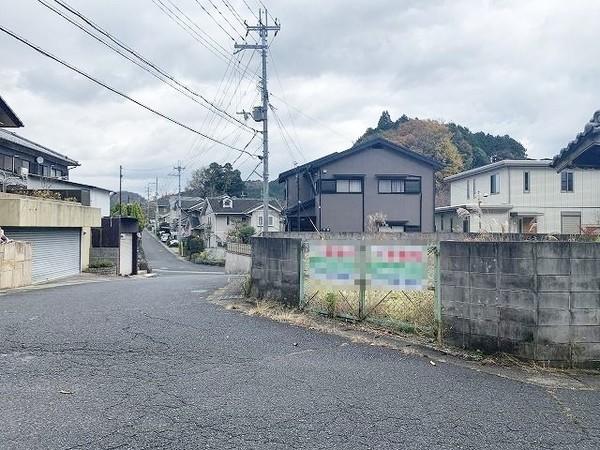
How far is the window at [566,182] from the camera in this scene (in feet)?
90.5

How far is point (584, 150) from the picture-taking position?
22.3ft

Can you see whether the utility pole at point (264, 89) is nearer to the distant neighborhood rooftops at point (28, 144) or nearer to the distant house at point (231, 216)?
the distant neighborhood rooftops at point (28, 144)


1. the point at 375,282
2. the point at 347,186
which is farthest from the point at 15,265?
the point at 347,186

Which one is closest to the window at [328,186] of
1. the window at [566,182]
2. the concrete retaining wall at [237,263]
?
the concrete retaining wall at [237,263]

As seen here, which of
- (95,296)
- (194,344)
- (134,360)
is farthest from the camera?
(95,296)

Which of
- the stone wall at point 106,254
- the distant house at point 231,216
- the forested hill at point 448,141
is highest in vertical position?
the forested hill at point 448,141

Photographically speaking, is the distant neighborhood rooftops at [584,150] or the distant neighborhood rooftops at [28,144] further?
the distant neighborhood rooftops at [28,144]

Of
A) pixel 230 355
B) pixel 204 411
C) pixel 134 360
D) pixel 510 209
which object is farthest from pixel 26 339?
pixel 510 209

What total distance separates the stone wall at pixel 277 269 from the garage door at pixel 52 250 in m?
11.5

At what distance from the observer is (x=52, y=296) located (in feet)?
36.2

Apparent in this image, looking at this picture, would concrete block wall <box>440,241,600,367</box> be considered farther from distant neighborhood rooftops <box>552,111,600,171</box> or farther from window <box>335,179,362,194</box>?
window <box>335,179,362,194</box>

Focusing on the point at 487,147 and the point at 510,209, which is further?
the point at 487,147

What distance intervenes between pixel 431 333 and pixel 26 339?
535cm

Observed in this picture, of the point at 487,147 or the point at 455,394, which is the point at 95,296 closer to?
the point at 455,394
